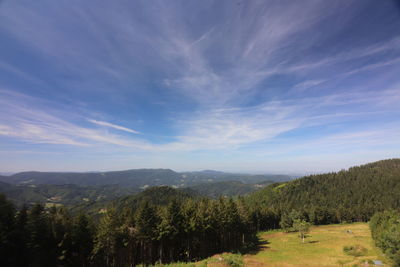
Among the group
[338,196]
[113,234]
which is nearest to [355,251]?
[113,234]

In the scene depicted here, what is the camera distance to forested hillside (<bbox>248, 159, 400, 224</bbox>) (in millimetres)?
101312

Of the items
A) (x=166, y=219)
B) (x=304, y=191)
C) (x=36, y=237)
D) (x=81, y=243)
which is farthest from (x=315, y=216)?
(x=36, y=237)

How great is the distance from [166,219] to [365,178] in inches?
8544

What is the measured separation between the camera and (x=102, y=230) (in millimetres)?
29812

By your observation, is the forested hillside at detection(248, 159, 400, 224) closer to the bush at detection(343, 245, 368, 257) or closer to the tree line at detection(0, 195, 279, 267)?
the bush at detection(343, 245, 368, 257)

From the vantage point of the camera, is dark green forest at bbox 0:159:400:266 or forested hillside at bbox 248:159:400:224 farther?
forested hillside at bbox 248:159:400:224

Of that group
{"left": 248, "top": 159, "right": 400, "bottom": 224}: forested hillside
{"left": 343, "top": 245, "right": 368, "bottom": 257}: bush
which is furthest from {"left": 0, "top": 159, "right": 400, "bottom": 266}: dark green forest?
{"left": 248, "top": 159, "right": 400, "bottom": 224}: forested hillside

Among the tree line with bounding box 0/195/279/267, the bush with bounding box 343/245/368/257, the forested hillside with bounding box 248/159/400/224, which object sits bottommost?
the forested hillside with bounding box 248/159/400/224

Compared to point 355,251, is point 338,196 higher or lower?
lower

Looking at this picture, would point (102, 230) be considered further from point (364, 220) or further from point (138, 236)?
point (364, 220)

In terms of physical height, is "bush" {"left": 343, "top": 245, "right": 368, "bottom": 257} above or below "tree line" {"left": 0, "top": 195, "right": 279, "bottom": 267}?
below

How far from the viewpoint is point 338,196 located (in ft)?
471

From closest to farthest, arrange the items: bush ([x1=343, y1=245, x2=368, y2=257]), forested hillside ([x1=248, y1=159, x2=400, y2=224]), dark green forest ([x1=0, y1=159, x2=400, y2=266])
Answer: dark green forest ([x1=0, y1=159, x2=400, y2=266]) < bush ([x1=343, y1=245, x2=368, y2=257]) < forested hillside ([x1=248, y1=159, x2=400, y2=224])

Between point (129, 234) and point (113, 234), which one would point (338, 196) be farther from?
point (113, 234)
